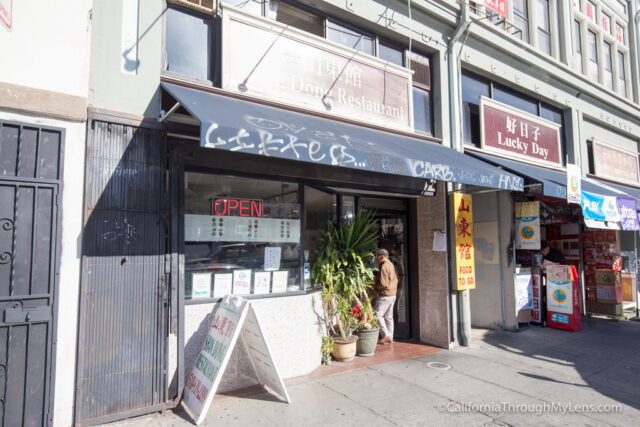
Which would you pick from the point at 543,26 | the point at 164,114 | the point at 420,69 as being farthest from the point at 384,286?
the point at 543,26

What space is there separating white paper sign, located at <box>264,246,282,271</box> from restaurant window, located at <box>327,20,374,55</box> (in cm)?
348

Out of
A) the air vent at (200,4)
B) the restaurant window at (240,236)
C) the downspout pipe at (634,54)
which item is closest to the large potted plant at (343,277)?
the restaurant window at (240,236)

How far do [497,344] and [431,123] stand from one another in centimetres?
428

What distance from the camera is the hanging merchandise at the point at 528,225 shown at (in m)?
7.98

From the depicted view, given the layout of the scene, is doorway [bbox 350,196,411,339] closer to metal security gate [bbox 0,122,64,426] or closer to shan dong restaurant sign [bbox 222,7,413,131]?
shan dong restaurant sign [bbox 222,7,413,131]

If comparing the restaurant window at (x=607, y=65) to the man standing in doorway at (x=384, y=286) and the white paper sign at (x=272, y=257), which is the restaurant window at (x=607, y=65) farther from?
the white paper sign at (x=272, y=257)

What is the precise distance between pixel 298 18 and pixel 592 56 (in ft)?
34.2

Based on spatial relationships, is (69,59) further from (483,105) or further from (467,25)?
(483,105)

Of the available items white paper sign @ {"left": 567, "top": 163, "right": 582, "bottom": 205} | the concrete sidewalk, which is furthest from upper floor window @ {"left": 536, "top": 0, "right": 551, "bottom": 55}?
the concrete sidewalk

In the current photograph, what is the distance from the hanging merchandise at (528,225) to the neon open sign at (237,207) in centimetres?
581

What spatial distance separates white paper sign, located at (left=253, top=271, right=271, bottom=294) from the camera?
5.16 metres

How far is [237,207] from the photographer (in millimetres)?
5074

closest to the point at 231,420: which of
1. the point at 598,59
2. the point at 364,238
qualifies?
the point at 364,238

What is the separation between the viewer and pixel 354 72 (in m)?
6.27
